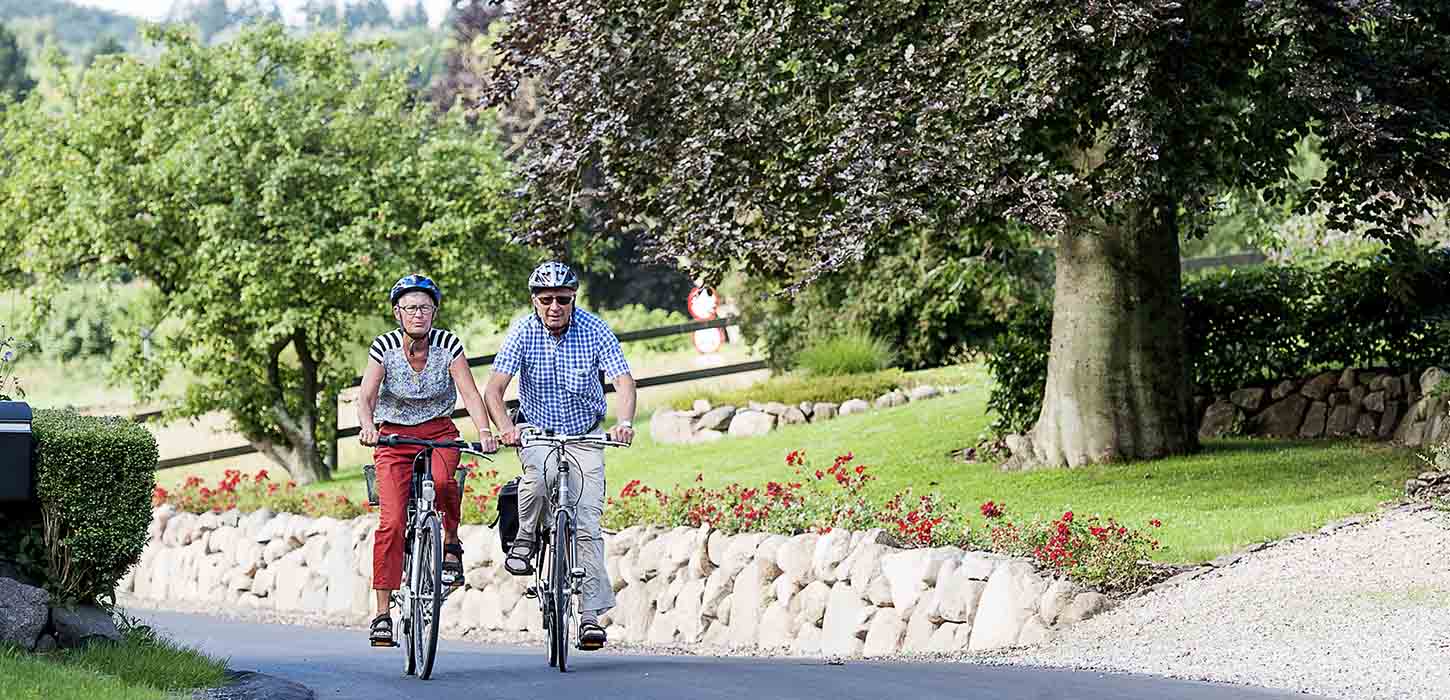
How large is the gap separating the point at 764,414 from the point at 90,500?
13311 millimetres

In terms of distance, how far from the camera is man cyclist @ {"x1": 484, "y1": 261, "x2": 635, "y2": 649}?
8.29 meters

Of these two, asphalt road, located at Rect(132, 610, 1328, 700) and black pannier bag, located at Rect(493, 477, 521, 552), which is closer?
asphalt road, located at Rect(132, 610, 1328, 700)

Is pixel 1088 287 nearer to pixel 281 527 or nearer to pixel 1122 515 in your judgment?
pixel 1122 515

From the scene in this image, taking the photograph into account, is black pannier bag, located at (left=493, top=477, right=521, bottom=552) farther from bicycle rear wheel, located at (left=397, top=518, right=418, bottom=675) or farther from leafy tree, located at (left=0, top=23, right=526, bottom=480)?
leafy tree, located at (left=0, top=23, right=526, bottom=480)

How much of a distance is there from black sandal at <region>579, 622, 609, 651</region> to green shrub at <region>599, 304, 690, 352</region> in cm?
2943

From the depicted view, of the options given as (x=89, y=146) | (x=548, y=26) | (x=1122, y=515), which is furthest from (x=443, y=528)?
(x=89, y=146)

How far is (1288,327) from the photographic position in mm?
15570

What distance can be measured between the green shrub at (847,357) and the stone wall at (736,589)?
7844mm

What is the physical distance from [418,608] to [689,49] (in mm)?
6750

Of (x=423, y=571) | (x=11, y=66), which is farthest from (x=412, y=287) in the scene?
(x=11, y=66)

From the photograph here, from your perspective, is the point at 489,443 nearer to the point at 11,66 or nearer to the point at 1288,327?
the point at 1288,327

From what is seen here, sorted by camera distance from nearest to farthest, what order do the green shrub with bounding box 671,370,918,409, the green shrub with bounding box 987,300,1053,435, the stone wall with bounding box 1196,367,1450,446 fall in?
the stone wall with bounding box 1196,367,1450,446, the green shrub with bounding box 987,300,1053,435, the green shrub with bounding box 671,370,918,409

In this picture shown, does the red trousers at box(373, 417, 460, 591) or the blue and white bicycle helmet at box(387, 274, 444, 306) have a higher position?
the blue and white bicycle helmet at box(387, 274, 444, 306)

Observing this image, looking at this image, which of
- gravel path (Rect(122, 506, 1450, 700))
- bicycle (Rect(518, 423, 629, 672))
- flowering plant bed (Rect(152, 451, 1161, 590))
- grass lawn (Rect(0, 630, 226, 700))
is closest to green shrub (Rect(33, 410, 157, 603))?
grass lawn (Rect(0, 630, 226, 700))
